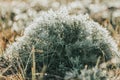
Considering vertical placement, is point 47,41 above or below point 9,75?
above

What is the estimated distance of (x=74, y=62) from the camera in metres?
2.84

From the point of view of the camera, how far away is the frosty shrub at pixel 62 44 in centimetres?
293

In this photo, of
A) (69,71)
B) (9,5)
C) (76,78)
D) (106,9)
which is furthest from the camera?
(9,5)

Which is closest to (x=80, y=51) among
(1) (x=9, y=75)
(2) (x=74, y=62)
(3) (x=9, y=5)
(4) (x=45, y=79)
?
(2) (x=74, y=62)

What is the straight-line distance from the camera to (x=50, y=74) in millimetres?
2895

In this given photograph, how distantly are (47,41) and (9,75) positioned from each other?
0.38 m

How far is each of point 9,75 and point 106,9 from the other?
3.01 m

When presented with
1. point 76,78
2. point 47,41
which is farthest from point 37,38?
point 76,78

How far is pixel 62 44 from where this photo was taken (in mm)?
2969

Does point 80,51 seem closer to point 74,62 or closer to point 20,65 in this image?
point 74,62

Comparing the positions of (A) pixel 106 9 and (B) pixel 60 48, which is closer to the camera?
(B) pixel 60 48

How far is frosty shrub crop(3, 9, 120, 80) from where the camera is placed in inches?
115

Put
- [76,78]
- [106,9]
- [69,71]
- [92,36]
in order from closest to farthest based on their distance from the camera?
[76,78] < [69,71] < [92,36] < [106,9]

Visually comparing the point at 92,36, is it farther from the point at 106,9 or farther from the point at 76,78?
the point at 106,9
